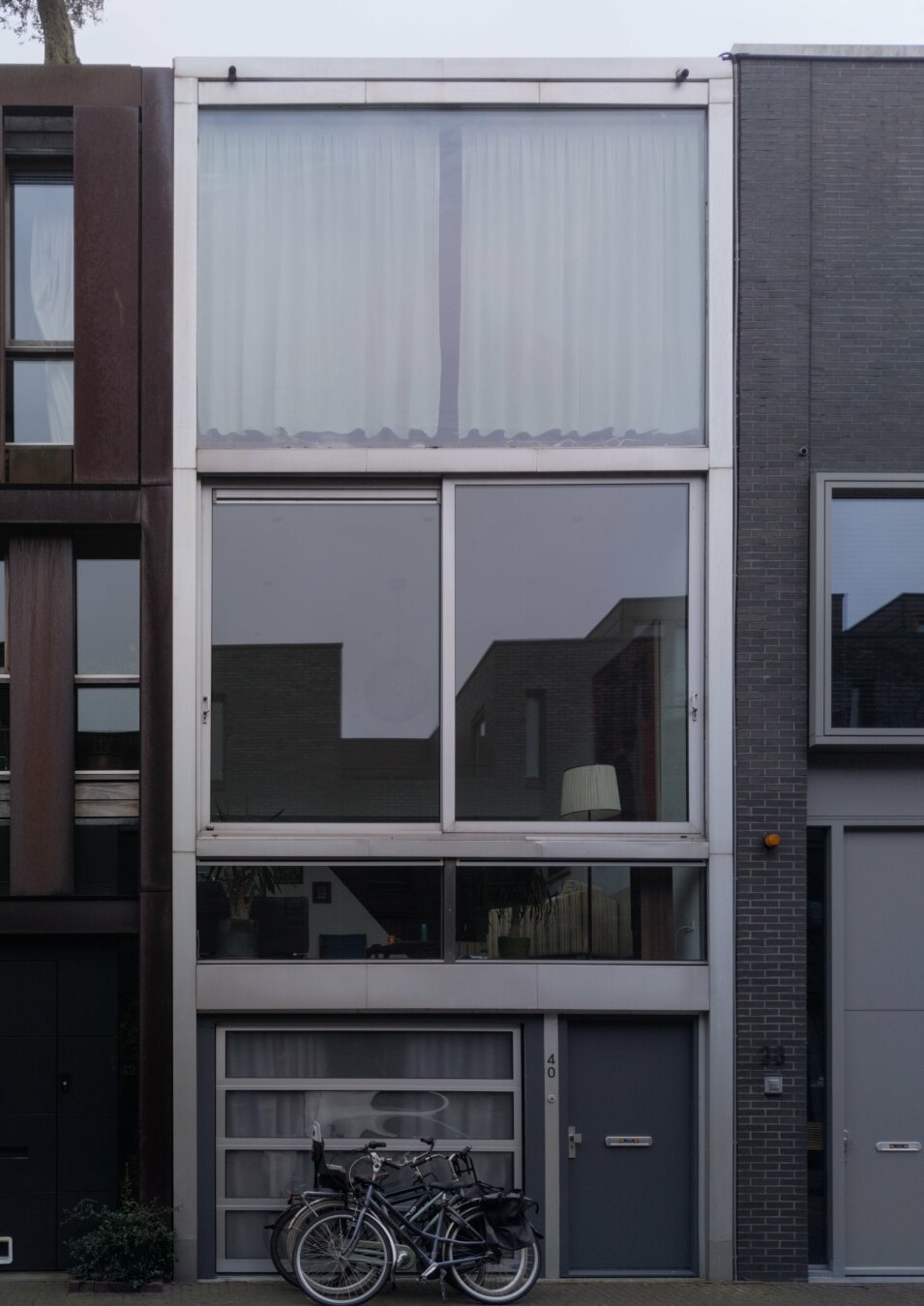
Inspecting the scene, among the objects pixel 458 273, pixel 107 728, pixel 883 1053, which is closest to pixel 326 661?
pixel 107 728

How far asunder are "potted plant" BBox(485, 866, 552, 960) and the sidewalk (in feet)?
8.59

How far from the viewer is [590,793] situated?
10.2m

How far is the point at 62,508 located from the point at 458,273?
12.9 ft

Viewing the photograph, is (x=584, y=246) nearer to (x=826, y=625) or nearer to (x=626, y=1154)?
(x=826, y=625)

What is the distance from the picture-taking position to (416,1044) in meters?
10.1

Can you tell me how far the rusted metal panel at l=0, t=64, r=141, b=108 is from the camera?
1032cm

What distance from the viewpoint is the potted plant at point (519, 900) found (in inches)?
396

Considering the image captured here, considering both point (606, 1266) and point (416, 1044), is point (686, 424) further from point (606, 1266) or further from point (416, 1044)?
point (606, 1266)

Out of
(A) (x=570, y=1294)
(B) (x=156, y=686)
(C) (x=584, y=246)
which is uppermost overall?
(C) (x=584, y=246)

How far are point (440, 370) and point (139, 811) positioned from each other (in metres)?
4.53

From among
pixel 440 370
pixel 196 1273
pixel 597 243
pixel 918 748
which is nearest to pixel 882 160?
pixel 597 243

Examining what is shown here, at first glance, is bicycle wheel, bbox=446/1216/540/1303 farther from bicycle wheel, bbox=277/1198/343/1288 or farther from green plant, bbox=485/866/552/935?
green plant, bbox=485/866/552/935

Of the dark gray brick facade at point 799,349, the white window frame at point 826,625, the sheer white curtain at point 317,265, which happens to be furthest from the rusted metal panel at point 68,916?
the white window frame at point 826,625

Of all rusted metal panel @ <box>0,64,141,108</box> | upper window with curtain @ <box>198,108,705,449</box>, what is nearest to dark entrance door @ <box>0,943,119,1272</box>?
upper window with curtain @ <box>198,108,705,449</box>
